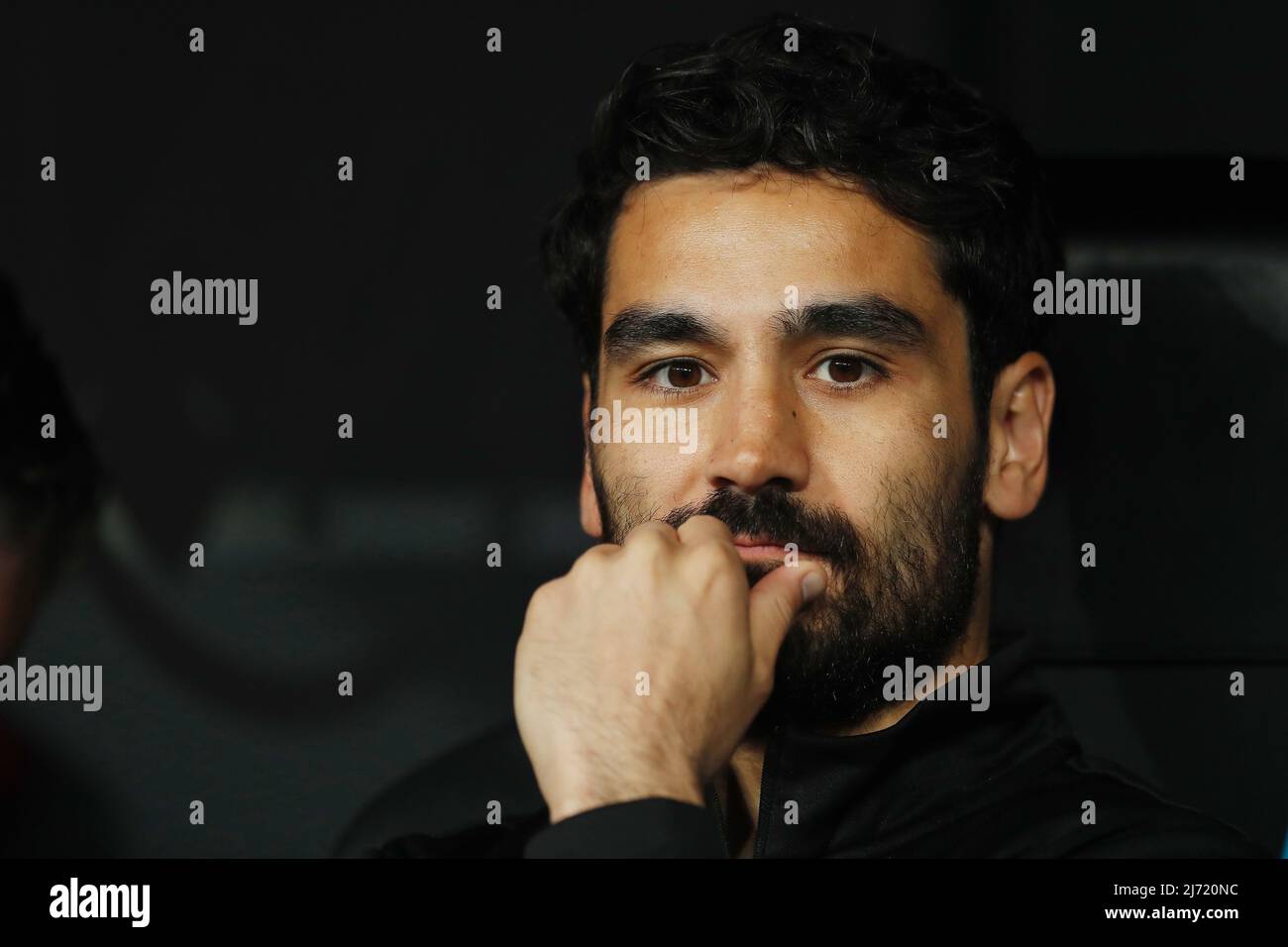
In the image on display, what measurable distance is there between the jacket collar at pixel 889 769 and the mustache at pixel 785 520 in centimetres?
24

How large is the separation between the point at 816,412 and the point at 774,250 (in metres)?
0.23

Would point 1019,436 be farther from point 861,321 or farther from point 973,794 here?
point 973,794

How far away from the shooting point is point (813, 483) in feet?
5.67

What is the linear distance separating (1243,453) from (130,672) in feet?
6.36

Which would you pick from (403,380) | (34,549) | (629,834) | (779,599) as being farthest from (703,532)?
(34,549)

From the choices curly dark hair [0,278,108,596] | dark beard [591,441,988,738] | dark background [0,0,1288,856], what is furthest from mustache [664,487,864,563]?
curly dark hair [0,278,108,596]

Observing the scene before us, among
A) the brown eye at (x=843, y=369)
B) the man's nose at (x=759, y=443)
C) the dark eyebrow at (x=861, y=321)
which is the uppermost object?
the dark eyebrow at (x=861, y=321)

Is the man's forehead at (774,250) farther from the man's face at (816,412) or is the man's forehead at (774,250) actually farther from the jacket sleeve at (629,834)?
the jacket sleeve at (629,834)

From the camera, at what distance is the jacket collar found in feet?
5.67

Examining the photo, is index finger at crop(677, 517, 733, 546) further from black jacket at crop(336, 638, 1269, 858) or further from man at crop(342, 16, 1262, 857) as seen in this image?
black jacket at crop(336, 638, 1269, 858)

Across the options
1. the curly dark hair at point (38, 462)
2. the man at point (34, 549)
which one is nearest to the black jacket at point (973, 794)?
the man at point (34, 549)

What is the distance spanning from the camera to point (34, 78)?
89.4 inches

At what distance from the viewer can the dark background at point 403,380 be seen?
2.27 m
